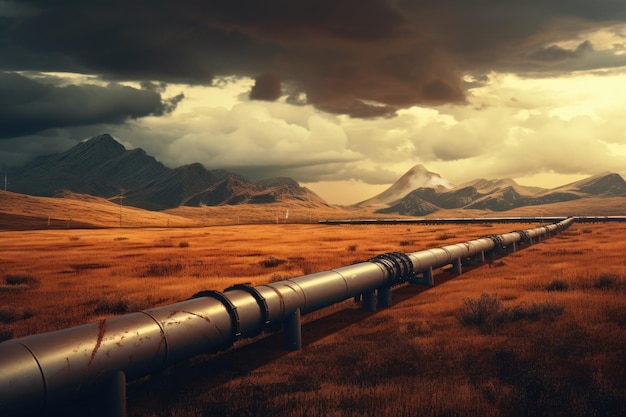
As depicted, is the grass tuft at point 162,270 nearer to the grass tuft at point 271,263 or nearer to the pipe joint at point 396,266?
the grass tuft at point 271,263

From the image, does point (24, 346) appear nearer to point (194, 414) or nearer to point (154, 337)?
point (154, 337)

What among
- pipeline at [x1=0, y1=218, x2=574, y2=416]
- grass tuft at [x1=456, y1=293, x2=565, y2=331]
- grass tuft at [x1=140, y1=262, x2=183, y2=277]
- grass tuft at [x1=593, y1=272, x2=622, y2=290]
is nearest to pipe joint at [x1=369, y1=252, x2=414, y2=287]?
pipeline at [x1=0, y1=218, x2=574, y2=416]

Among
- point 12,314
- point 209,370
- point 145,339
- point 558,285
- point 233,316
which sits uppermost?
point 145,339

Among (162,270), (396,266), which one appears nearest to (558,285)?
(396,266)

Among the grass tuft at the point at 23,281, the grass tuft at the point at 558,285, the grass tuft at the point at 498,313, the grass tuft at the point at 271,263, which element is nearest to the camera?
the grass tuft at the point at 498,313

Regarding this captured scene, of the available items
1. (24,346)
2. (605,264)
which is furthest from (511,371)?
(605,264)

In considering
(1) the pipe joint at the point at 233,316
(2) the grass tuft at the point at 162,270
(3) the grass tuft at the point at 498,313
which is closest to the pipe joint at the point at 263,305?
(1) the pipe joint at the point at 233,316

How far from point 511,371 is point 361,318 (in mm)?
6365

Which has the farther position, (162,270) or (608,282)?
(162,270)

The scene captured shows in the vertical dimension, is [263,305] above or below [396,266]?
above

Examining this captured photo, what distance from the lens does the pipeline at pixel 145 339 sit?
6383 mm

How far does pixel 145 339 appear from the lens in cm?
802

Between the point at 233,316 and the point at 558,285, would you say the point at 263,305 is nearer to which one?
the point at 233,316

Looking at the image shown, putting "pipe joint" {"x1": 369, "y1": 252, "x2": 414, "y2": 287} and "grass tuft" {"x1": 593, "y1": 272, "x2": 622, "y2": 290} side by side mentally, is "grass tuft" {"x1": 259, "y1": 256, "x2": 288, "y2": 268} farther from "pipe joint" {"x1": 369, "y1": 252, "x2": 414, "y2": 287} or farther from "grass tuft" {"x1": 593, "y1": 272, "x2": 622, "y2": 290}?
"grass tuft" {"x1": 593, "y1": 272, "x2": 622, "y2": 290}
